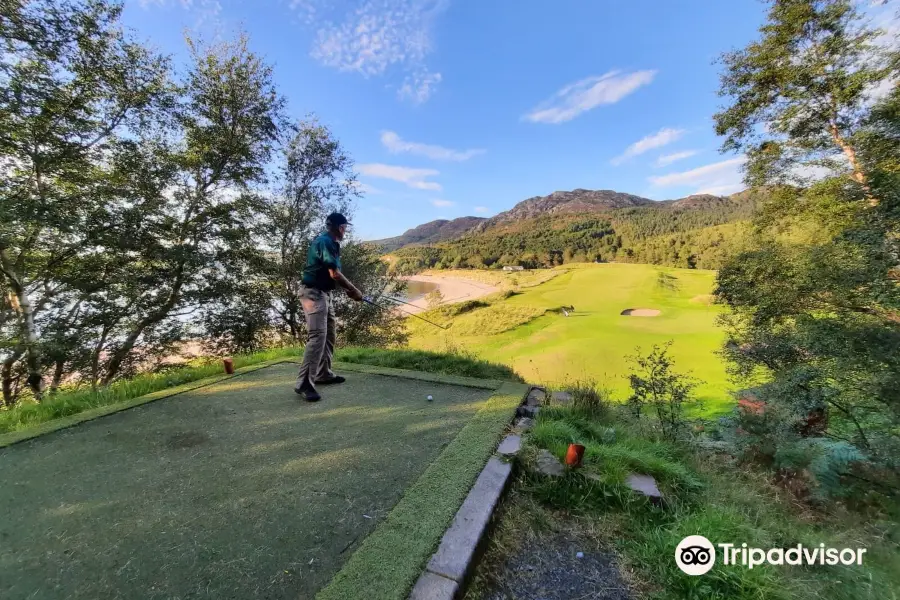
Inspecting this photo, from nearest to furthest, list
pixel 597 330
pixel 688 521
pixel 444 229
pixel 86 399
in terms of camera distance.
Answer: pixel 688 521 < pixel 86 399 < pixel 597 330 < pixel 444 229

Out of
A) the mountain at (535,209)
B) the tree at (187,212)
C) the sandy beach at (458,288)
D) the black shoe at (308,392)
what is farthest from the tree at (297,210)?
the mountain at (535,209)

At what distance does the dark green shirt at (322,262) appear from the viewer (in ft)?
10.3

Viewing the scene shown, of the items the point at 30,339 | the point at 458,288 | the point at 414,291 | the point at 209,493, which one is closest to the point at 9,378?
the point at 30,339

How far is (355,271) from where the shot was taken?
384 inches

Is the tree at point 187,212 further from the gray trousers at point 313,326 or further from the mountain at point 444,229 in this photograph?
the mountain at point 444,229

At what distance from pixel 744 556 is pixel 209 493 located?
2702mm

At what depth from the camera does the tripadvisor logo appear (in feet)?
4.94

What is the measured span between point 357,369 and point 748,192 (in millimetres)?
11967

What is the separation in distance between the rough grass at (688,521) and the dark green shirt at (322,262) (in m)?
2.33

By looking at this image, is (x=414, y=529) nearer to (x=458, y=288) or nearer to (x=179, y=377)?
(x=179, y=377)

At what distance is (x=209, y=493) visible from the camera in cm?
179

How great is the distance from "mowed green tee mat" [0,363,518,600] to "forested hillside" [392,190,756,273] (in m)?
41.9

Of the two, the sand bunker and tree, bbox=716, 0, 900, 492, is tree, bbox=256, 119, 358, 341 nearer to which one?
tree, bbox=716, 0, 900, 492

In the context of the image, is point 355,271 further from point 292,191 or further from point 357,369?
point 357,369
